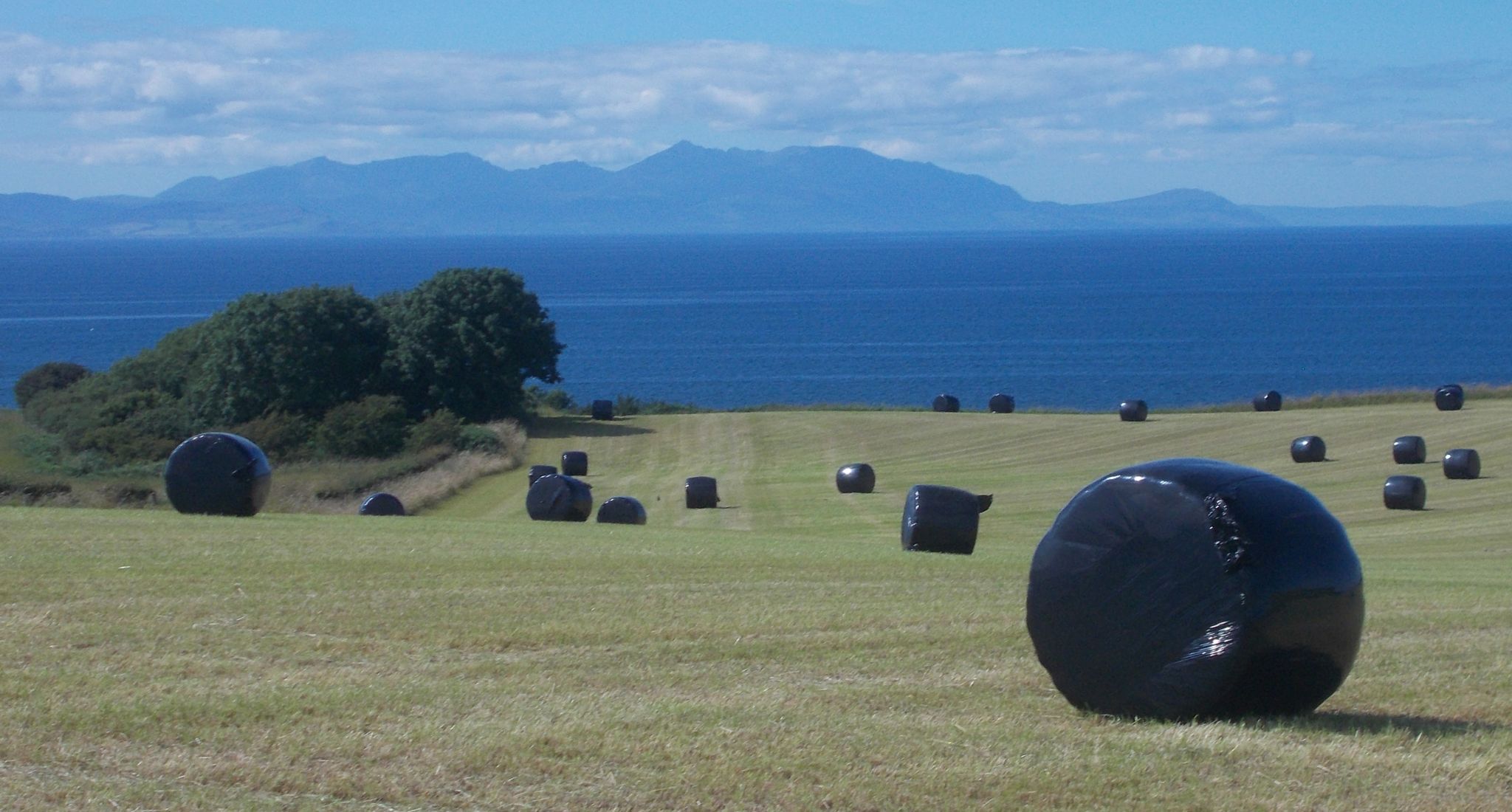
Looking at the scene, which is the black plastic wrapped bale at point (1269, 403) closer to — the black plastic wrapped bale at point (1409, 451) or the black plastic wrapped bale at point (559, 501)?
the black plastic wrapped bale at point (1409, 451)

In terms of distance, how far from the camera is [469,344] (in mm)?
66500

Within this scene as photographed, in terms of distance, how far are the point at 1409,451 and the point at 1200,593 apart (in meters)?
37.1

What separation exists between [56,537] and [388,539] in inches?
157

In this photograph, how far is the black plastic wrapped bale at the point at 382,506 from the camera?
35.4 metres

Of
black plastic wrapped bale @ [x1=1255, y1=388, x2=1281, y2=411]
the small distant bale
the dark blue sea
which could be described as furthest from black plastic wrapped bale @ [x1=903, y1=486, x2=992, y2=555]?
the dark blue sea

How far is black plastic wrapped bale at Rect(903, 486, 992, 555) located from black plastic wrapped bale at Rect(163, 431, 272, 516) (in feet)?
33.4

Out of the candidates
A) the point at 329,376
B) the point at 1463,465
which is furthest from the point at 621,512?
the point at 329,376

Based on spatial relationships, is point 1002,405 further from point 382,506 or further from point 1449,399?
point 382,506

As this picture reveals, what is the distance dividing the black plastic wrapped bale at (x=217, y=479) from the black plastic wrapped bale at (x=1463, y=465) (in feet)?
99.0

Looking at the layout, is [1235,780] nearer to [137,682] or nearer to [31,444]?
[137,682]

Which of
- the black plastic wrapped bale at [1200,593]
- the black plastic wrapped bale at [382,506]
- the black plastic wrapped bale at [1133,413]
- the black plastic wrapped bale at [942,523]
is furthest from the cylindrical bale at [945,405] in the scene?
the black plastic wrapped bale at [1200,593]

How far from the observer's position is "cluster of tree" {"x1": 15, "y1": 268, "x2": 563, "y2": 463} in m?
58.9

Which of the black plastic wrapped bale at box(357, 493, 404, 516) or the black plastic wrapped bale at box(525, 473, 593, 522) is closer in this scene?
the black plastic wrapped bale at box(525, 473, 593, 522)

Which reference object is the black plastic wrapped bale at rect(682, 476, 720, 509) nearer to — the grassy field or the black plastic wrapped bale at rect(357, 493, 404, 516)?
the black plastic wrapped bale at rect(357, 493, 404, 516)
